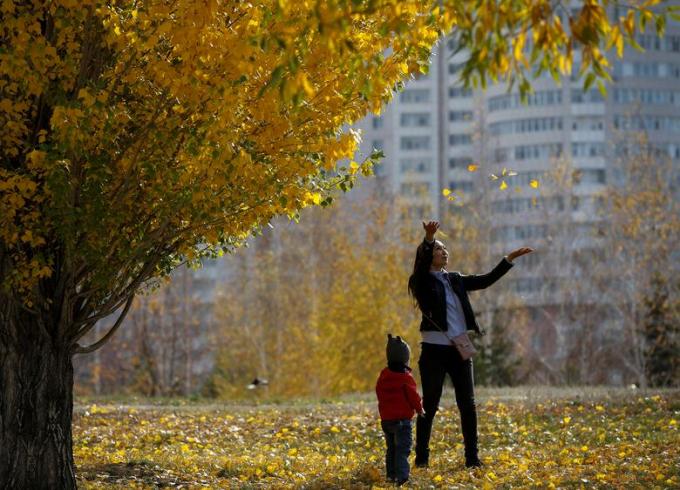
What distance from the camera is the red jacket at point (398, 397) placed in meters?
10.5

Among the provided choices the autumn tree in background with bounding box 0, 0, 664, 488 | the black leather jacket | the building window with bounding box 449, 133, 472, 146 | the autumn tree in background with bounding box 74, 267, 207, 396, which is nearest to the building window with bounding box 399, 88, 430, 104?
the building window with bounding box 449, 133, 472, 146

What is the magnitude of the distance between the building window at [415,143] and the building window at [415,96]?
303 centimetres

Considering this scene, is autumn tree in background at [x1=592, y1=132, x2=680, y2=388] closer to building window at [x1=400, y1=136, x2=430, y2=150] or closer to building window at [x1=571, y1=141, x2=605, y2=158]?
building window at [x1=571, y1=141, x2=605, y2=158]

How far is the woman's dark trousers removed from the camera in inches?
441

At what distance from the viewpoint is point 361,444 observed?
14.8m

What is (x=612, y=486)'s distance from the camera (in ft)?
33.5

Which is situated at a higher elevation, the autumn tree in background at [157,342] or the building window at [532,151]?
the building window at [532,151]

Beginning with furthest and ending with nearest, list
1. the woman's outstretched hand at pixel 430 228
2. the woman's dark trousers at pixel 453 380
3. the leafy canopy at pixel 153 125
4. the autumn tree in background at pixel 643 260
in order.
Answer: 1. the autumn tree in background at pixel 643 260
2. the woman's dark trousers at pixel 453 380
3. the woman's outstretched hand at pixel 430 228
4. the leafy canopy at pixel 153 125

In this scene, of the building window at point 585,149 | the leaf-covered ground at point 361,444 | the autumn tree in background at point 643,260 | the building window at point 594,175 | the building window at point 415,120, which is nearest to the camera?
the leaf-covered ground at point 361,444

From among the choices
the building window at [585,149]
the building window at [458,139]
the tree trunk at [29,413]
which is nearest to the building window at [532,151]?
the building window at [585,149]

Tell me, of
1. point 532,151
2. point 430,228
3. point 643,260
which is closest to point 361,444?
point 430,228

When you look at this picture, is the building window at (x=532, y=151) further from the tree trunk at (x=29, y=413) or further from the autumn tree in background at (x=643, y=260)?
the tree trunk at (x=29, y=413)

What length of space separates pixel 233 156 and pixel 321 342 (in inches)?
1353

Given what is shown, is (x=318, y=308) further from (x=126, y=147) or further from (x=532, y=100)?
(x=532, y=100)
